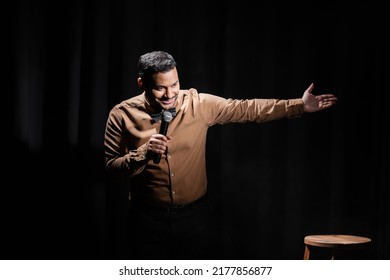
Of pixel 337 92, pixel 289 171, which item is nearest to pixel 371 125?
pixel 337 92

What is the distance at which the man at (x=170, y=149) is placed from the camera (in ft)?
13.1

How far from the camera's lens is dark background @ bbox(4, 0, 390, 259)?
4.25m

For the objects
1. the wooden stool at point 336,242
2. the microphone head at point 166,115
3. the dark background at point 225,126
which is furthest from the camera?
the dark background at point 225,126

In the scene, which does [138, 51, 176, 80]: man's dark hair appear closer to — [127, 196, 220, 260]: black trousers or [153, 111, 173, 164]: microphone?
[153, 111, 173, 164]: microphone

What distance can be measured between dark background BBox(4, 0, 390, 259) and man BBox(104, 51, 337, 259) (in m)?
0.21

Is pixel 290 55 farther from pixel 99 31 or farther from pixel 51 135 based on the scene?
pixel 51 135

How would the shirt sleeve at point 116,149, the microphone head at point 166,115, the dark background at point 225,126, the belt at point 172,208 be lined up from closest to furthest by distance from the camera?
the microphone head at point 166,115, the shirt sleeve at point 116,149, the belt at point 172,208, the dark background at point 225,126

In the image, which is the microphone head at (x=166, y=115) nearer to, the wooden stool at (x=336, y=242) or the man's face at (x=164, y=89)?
the man's face at (x=164, y=89)

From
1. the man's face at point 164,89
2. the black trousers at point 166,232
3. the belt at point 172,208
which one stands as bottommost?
the black trousers at point 166,232

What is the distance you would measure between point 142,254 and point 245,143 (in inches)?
40.5

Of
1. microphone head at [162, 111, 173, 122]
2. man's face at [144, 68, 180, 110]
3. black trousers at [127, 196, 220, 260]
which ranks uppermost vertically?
man's face at [144, 68, 180, 110]

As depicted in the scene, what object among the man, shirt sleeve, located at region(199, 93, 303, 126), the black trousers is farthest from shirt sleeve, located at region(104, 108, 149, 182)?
shirt sleeve, located at region(199, 93, 303, 126)

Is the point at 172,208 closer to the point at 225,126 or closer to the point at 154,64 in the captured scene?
the point at 225,126

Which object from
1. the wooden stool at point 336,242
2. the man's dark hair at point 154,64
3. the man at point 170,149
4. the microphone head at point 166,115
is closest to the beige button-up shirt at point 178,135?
the man at point 170,149
